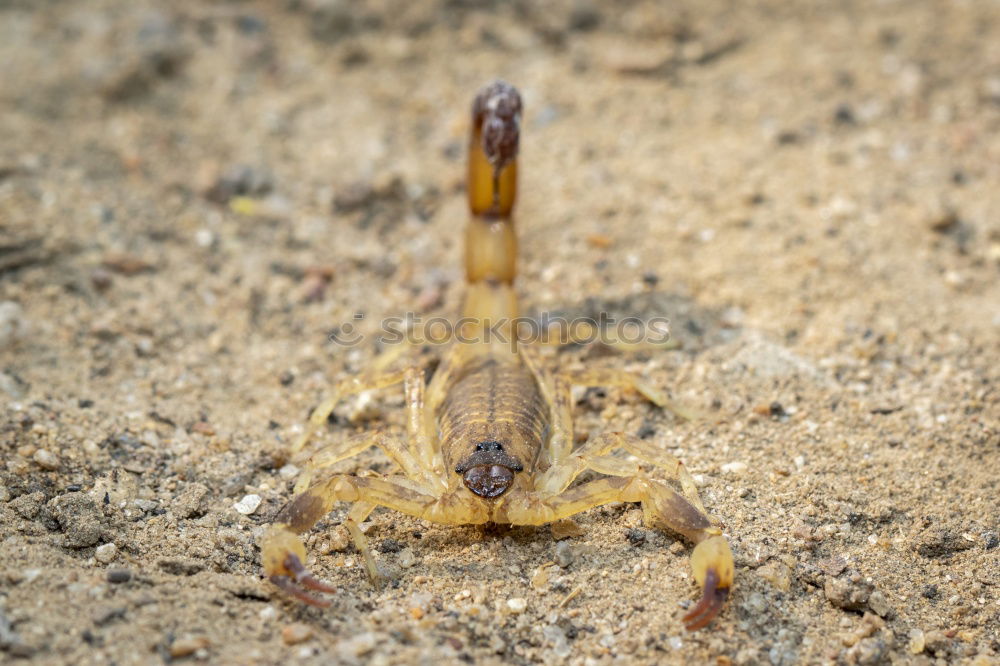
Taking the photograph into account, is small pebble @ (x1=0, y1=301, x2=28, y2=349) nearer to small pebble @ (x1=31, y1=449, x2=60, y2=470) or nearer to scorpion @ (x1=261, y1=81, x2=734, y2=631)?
small pebble @ (x1=31, y1=449, x2=60, y2=470)

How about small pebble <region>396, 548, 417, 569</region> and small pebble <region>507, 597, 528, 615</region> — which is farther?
small pebble <region>396, 548, 417, 569</region>

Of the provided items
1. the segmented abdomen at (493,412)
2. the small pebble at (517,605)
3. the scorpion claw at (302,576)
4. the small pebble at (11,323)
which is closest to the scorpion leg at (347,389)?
the segmented abdomen at (493,412)

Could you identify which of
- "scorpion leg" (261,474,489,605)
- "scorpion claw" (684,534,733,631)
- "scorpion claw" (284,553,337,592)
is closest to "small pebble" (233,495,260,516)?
"scorpion leg" (261,474,489,605)

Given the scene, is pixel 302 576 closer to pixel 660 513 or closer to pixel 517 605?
pixel 517 605

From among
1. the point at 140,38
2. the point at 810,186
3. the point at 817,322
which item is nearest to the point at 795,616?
the point at 817,322

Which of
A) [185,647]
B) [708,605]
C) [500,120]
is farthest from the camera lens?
[500,120]

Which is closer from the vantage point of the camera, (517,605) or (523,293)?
(517,605)

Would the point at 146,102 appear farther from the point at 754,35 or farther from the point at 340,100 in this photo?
the point at 754,35

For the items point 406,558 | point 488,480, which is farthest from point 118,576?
point 488,480
